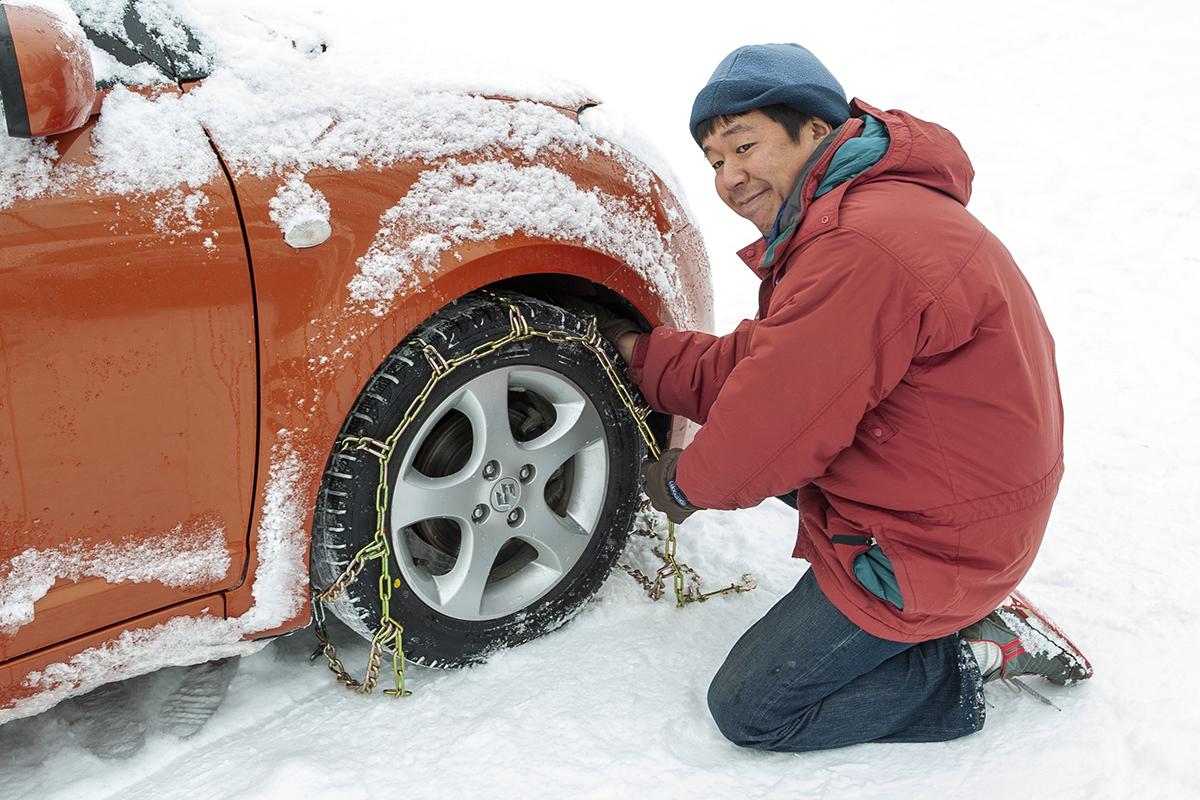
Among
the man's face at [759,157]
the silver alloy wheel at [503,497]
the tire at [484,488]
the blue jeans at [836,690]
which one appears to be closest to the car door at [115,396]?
the tire at [484,488]

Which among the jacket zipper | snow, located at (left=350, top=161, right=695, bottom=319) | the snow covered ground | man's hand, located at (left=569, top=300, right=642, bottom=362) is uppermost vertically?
snow, located at (left=350, top=161, right=695, bottom=319)

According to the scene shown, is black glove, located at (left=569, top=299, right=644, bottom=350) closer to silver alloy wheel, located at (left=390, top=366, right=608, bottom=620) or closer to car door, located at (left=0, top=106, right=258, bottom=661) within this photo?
silver alloy wheel, located at (left=390, top=366, right=608, bottom=620)

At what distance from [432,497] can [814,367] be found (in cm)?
77

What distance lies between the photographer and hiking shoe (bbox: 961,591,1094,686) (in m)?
2.11

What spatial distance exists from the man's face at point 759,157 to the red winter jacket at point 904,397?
0.37ft

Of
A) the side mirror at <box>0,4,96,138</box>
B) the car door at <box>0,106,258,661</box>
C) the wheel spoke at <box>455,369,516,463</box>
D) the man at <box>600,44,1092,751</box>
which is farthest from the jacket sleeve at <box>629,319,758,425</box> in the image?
the side mirror at <box>0,4,96,138</box>

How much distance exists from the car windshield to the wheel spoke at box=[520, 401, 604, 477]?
3.07ft

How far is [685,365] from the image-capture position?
2193mm

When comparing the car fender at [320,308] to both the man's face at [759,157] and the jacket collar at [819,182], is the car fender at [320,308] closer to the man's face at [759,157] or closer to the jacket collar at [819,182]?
the man's face at [759,157]

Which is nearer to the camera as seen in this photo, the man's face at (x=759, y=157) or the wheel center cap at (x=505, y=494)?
the man's face at (x=759, y=157)

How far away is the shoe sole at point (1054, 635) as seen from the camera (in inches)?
83.7

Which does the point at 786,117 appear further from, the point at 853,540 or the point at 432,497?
the point at 432,497

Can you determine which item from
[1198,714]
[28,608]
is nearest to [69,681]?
[28,608]

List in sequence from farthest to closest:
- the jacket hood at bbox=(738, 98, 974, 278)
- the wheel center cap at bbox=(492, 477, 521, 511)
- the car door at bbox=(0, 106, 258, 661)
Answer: the wheel center cap at bbox=(492, 477, 521, 511) → the jacket hood at bbox=(738, 98, 974, 278) → the car door at bbox=(0, 106, 258, 661)
